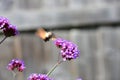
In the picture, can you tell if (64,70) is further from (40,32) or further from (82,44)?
(40,32)

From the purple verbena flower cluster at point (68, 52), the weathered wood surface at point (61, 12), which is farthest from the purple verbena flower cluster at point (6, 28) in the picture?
the weathered wood surface at point (61, 12)

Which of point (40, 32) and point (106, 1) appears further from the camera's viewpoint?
point (106, 1)

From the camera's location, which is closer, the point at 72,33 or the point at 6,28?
the point at 6,28

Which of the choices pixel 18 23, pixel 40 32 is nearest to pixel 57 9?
pixel 18 23

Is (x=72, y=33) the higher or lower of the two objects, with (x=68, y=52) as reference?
higher

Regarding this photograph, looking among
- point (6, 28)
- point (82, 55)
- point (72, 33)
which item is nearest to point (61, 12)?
point (72, 33)

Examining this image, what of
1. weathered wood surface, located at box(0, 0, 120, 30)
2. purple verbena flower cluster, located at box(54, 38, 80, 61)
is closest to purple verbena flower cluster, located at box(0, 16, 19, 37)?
purple verbena flower cluster, located at box(54, 38, 80, 61)

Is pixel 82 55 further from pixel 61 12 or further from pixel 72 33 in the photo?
pixel 61 12
